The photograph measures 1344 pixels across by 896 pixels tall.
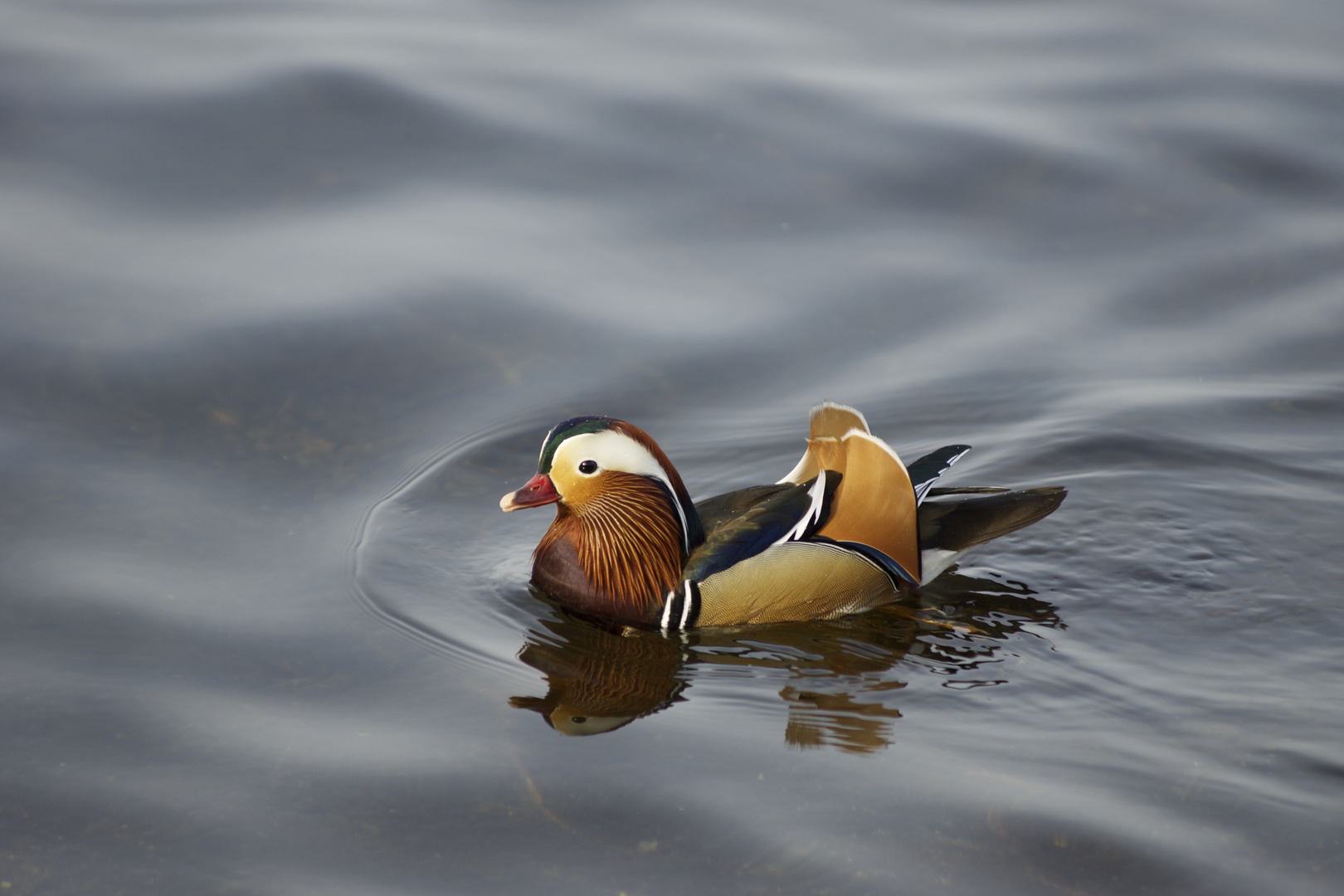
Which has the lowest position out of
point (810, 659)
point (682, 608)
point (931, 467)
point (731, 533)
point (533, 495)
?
point (810, 659)

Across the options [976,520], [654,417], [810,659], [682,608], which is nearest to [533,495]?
[682,608]

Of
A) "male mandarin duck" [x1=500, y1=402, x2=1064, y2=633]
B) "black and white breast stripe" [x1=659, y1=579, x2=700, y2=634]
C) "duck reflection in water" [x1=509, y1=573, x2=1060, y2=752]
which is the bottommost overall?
"duck reflection in water" [x1=509, y1=573, x2=1060, y2=752]

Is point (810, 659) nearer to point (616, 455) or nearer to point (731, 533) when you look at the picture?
point (731, 533)

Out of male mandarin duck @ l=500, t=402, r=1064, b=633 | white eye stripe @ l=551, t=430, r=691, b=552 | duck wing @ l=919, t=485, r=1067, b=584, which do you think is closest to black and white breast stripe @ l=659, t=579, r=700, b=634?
male mandarin duck @ l=500, t=402, r=1064, b=633

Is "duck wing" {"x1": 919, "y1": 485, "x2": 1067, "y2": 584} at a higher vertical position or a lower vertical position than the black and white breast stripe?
higher

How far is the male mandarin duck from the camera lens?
635cm

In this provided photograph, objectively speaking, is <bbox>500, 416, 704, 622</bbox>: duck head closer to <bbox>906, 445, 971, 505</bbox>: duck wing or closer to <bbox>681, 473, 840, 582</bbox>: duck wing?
<bbox>681, 473, 840, 582</bbox>: duck wing

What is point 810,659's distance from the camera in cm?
610

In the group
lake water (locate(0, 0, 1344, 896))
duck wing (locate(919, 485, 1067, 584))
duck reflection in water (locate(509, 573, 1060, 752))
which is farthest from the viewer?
duck wing (locate(919, 485, 1067, 584))

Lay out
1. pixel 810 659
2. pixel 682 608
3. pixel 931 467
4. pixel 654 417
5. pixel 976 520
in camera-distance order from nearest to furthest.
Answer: pixel 810 659 < pixel 682 608 < pixel 976 520 < pixel 931 467 < pixel 654 417

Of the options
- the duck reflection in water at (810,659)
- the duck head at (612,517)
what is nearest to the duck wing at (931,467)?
the duck reflection in water at (810,659)

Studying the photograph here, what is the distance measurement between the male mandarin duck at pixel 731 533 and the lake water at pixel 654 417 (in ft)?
0.71

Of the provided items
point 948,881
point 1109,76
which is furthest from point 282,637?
point 1109,76

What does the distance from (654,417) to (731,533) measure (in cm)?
186
